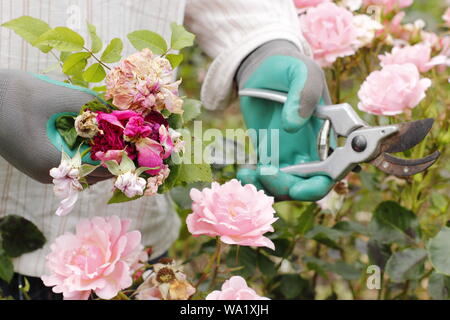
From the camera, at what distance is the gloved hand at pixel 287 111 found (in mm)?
923

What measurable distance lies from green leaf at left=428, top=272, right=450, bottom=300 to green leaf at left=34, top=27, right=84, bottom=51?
0.74 metres

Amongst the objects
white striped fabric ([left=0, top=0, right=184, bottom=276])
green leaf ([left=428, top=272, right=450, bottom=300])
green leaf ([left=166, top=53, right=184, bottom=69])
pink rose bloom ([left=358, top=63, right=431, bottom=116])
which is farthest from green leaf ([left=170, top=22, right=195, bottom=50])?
green leaf ([left=428, top=272, right=450, bottom=300])

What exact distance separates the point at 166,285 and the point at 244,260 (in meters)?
0.31

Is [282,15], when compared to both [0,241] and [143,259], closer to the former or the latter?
[143,259]

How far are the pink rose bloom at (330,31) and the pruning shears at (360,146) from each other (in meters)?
0.21

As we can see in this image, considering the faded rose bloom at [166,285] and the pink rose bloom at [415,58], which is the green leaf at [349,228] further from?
the faded rose bloom at [166,285]

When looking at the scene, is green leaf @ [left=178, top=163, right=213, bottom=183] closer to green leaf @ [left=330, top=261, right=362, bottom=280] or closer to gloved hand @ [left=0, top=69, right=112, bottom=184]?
gloved hand @ [left=0, top=69, right=112, bottom=184]

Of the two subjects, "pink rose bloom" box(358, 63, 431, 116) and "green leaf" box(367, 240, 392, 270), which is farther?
"green leaf" box(367, 240, 392, 270)

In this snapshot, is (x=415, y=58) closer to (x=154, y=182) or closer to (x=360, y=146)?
(x=360, y=146)

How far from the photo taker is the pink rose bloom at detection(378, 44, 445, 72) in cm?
111

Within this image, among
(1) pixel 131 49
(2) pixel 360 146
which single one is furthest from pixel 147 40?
(2) pixel 360 146

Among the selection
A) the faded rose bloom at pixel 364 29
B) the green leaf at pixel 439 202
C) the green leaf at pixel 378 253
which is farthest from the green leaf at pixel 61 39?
the green leaf at pixel 439 202

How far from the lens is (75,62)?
2.43 feet

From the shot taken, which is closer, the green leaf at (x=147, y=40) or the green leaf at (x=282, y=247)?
the green leaf at (x=147, y=40)
